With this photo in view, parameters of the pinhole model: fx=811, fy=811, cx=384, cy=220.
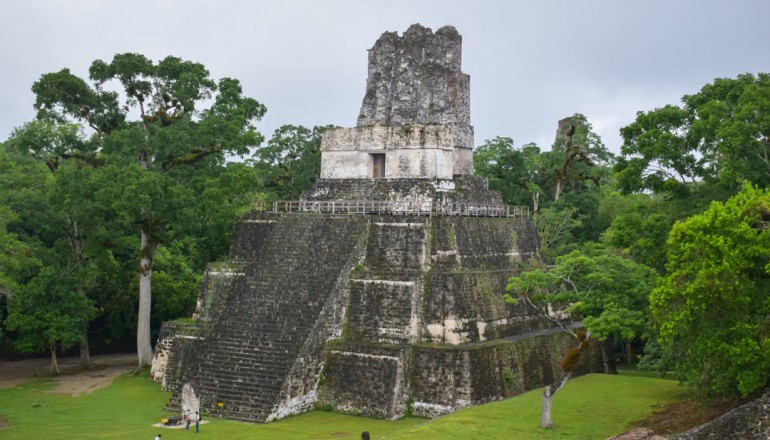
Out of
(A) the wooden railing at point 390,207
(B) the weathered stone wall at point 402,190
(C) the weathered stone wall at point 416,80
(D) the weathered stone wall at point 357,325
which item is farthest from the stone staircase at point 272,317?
(C) the weathered stone wall at point 416,80

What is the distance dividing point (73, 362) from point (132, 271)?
11.9 ft

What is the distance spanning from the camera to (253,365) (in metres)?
18.3

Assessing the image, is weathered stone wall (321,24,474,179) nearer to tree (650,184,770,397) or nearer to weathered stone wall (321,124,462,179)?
weathered stone wall (321,124,462,179)

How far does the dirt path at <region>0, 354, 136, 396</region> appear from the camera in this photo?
22.8m

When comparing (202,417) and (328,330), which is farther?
(328,330)

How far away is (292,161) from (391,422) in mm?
17728

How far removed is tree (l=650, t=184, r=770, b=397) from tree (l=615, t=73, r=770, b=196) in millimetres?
4212

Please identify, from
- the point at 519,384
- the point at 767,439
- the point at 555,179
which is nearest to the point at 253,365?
the point at 519,384

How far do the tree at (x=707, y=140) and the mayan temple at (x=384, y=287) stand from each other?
438 cm

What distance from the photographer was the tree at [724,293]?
13.0 m

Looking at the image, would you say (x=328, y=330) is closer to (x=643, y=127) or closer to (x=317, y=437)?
(x=317, y=437)

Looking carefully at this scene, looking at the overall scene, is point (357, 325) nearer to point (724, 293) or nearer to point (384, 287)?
point (384, 287)

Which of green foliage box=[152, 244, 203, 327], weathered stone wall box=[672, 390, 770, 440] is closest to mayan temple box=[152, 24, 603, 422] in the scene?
green foliage box=[152, 244, 203, 327]

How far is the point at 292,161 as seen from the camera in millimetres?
33438
